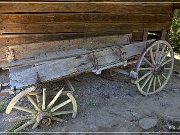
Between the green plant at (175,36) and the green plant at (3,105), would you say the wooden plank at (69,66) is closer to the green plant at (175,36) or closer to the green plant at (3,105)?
the green plant at (3,105)

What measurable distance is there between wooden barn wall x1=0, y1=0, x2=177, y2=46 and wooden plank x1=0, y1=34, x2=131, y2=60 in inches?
30.3

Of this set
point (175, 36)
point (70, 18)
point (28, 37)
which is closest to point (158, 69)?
point (70, 18)

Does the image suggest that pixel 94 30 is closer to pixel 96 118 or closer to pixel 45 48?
pixel 45 48

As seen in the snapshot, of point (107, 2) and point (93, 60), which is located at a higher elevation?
point (107, 2)

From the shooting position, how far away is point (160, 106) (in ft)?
22.8

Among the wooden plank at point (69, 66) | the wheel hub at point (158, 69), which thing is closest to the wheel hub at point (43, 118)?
the wooden plank at point (69, 66)

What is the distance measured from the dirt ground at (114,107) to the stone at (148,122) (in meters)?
0.06

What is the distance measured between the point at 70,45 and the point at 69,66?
3.36ft

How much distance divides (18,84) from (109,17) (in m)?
3.48

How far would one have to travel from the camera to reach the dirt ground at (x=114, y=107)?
19.9ft

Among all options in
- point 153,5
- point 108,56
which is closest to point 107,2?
point 153,5

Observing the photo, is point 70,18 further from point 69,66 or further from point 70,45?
point 69,66

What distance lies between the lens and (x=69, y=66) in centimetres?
614

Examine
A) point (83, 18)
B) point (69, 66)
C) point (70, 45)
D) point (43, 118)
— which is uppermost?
point (83, 18)
